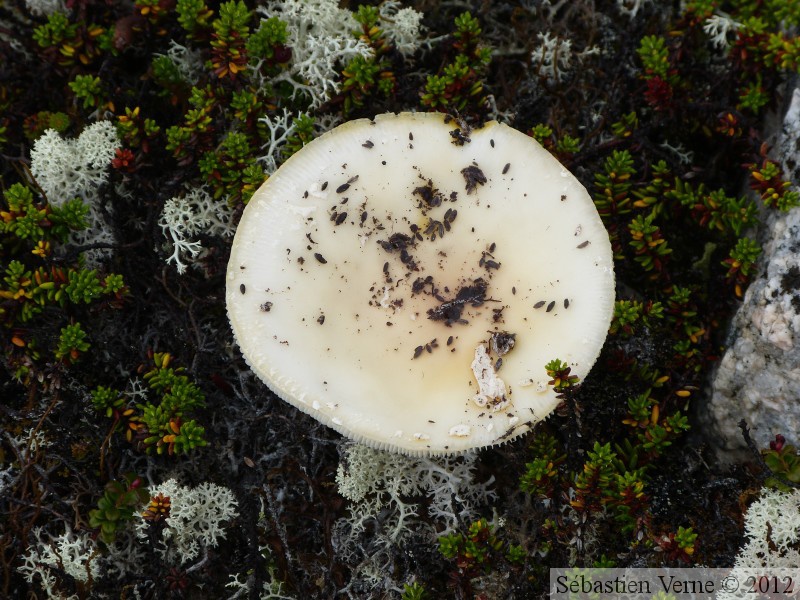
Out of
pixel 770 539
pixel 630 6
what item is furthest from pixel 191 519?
pixel 630 6

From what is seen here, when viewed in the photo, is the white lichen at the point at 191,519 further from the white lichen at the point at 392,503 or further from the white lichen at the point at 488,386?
the white lichen at the point at 488,386

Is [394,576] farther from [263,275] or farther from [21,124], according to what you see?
[21,124]

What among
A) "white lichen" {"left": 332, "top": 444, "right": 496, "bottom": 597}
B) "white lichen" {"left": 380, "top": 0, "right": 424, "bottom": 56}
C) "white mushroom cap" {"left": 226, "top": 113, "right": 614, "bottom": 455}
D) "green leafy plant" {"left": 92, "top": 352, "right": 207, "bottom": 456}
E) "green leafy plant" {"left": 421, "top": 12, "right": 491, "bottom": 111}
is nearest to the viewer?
"white mushroom cap" {"left": 226, "top": 113, "right": 614, "bottom": 455}

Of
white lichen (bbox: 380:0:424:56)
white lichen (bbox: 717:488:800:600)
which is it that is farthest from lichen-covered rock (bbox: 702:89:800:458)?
white lichen (bbox: 380:0:424:56)

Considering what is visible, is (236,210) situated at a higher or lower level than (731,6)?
lower

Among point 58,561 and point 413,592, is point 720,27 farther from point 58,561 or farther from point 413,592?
point 58,561

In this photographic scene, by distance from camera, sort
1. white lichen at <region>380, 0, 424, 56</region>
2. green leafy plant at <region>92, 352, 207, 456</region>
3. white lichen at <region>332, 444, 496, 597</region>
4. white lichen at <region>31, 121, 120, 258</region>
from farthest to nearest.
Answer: white lichen at <region>380, 0, 424, 56</region> → white lichen at <region>31, 121, 120, 258</region> → white lichen at <region>332, 444, 496, 597</region> → green leafy plant at <region>92, 352, 207, 456</region>

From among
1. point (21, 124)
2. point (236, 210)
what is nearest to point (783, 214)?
point (236, 210)

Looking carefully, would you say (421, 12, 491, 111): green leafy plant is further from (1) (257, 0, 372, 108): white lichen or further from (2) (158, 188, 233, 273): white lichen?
(2) (158, 188, 233, 273): white lichen
